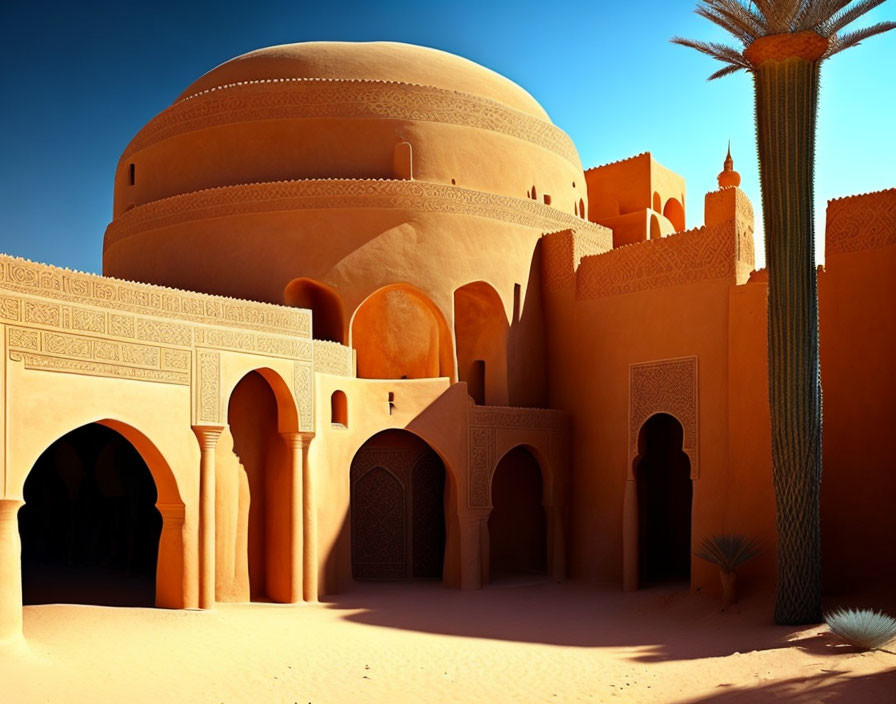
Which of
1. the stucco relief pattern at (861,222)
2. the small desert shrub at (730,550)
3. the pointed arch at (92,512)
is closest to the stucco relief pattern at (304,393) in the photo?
the pointed arch at (92,512)

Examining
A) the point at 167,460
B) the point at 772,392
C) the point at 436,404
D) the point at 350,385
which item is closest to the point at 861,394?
the point at 772,392

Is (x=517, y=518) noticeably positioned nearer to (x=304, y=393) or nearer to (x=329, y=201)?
(x=304, y=393)

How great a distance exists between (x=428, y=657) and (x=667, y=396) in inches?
242

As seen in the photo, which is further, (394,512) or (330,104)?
(330,104)

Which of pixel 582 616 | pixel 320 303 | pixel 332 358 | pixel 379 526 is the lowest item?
pixel 582 616

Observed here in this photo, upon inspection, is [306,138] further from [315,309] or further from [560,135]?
[560,135]

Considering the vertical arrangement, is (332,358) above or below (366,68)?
below

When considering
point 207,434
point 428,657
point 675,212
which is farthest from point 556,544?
point 675,212

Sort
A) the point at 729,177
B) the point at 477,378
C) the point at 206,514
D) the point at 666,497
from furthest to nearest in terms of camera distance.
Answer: the point at 729,177
the point at 477,378
the point at 666,497
the point at 206,514

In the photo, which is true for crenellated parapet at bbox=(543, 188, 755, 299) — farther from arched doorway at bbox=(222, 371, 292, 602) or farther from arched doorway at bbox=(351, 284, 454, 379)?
arched doorway at bbox=(222, 371, 292, 602)

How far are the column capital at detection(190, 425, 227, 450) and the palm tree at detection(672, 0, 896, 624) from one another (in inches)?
264

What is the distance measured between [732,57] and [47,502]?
43.4 feet

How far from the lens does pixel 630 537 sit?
15.3m

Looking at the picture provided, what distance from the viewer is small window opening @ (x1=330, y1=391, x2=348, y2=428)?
1505 centimetres
